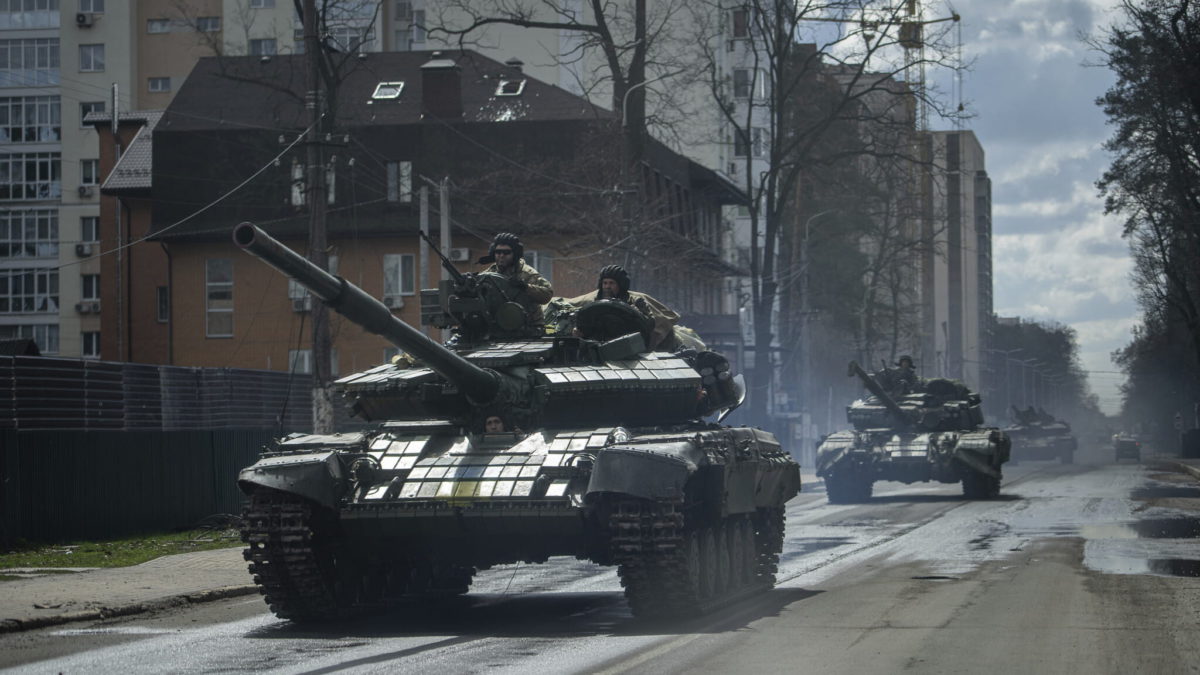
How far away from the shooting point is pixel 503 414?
13.1m

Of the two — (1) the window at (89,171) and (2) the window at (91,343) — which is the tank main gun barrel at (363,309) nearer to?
(2) the window at (91,343)

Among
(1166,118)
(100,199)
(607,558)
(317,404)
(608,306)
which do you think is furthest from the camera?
(100,199)

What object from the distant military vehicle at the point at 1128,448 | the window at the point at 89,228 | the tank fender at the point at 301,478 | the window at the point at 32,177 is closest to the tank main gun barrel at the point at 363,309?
the tank fender at the point at 301,478

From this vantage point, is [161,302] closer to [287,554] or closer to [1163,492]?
[1163,492]

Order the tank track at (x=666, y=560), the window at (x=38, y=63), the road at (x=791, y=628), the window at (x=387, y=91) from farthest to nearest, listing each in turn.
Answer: the window at (x=38, y=63) → the window at (x=387, y=91) → the tank track at (x=666, y=560) → the road at (x=791, y=628)

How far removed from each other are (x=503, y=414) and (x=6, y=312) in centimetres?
5701

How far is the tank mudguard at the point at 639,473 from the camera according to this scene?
38.1ft

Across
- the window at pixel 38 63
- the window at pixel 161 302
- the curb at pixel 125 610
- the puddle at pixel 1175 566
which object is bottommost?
the puddle at pixel 1175 566

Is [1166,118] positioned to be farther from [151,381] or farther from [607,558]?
[607,558]

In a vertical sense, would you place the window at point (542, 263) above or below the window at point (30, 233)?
below

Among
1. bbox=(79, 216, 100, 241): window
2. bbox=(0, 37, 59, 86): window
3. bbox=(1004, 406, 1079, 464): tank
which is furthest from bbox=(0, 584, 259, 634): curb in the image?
bbox=(0, 37, 59, 86): window

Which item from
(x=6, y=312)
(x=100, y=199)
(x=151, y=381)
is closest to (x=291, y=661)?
(x=151, y=381)

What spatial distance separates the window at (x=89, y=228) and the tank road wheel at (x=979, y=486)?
4375 centimetres

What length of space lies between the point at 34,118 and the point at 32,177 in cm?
225
